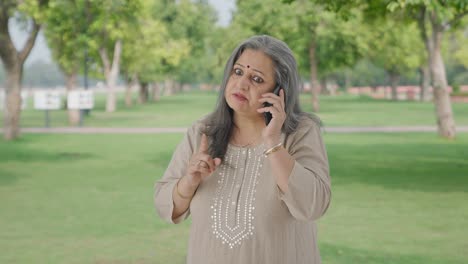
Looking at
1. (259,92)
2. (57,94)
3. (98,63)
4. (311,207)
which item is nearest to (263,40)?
(259,92)

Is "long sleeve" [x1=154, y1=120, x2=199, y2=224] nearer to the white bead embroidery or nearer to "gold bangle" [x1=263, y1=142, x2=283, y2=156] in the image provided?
the white bead embroidery

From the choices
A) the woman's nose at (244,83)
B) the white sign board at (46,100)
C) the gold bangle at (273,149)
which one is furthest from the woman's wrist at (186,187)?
the white sign board at (46,100)

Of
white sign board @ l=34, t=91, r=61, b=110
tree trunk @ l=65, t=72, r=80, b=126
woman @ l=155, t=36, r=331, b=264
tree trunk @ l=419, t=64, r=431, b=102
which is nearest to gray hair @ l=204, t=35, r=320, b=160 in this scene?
woman @ l=155, t=36, r=331, b=264

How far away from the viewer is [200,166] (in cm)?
310

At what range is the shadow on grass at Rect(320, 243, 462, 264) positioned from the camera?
7703 mm

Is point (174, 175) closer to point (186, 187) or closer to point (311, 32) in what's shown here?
point (186, 187)

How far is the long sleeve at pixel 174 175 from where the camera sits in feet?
10.8

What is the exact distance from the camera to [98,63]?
1938 inches

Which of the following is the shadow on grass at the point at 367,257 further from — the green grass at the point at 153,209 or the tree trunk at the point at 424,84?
the tree trunk at the point at 424,84

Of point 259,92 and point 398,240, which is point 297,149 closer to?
point 259,92

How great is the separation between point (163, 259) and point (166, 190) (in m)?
4.69

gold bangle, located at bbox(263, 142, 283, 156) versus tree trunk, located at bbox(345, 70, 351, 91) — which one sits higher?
gold bangle, located at bbox(263, 142, 283, 156)

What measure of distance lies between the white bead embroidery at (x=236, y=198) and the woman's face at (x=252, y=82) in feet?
0.67

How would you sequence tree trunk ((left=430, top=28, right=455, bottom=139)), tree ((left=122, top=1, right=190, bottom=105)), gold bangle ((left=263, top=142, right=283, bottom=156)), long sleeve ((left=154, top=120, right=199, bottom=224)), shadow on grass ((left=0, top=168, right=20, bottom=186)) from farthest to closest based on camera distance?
tree ((left=122, top=1, right=190, bottom=105)), tree trunk ((left=430, top=28, right=455, bottom=139)), shadow on grass ((left=0, top=168, right=20, bottom=186)), long sleeve ((left=154, top=120, right=199, bottom=224)), gold bangle ((left=263, top=142, right=283, bottom=156))
